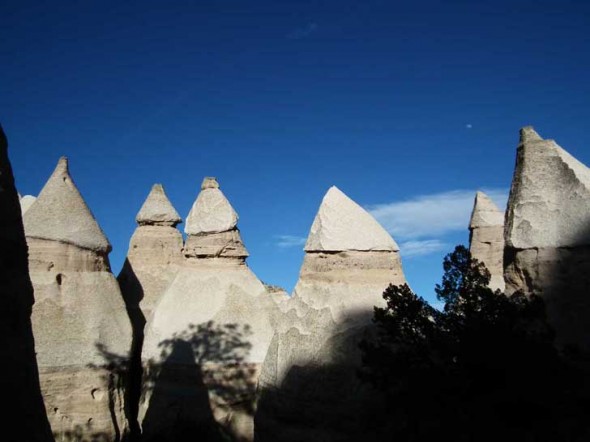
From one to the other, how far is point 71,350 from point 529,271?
857 cm

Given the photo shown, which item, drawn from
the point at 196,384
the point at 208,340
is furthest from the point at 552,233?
the point at 196,384

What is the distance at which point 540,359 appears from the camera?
251 inches

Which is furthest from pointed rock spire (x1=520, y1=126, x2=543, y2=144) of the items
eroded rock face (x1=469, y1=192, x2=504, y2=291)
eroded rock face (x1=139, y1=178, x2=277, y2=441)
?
eroded rock face (x1=469, y1=192, x2=504, y2=291)

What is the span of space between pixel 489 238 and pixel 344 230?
9535 mm

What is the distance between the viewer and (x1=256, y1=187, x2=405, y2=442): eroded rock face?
28.8 feet

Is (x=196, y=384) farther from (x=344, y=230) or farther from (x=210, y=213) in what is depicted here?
(x=344, y=230)

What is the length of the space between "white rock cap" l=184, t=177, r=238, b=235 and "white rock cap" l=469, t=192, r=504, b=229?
860 cm

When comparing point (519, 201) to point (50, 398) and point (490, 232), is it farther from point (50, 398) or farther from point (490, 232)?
point (490, 232)

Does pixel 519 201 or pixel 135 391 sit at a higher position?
pixel 519 201

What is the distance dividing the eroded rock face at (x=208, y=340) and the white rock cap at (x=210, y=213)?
0.08 ft

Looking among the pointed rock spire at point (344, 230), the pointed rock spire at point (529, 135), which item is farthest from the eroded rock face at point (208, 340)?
the pointed rock spire at point (529, 135)

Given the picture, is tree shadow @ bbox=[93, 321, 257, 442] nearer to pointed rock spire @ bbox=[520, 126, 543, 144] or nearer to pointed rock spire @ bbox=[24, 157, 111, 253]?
pointed rock spire @ bbox=[24, 157, 111, 253]

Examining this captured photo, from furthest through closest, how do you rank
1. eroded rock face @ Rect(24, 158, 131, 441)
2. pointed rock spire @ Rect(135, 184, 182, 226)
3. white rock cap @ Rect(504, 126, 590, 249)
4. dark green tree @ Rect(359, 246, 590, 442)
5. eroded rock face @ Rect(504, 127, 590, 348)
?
pointed rock spire @ Rect(135, 184, 182, 226) → eroded rock face @ Rect(24, 158, 131, 441) → white rock cap @ Rect(504, 126, 590, 249) → eroded rock face @ Rect(504, 127, 590, 348) → dark green tree @ Rect(359, 246, 590, 442)

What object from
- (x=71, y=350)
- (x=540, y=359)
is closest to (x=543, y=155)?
(x=540, y=359)
